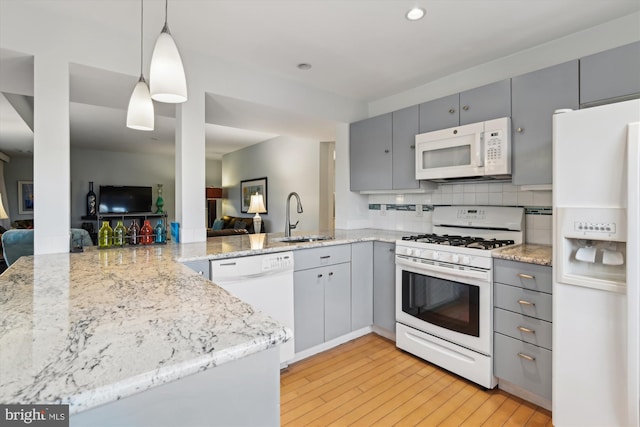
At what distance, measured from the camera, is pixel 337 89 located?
10.6ft

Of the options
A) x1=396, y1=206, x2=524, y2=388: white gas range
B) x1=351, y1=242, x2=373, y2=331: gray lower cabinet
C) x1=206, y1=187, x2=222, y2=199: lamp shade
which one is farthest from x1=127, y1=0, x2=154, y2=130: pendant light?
x1=206, y1=187, x2=222, y2=199: lamp shade

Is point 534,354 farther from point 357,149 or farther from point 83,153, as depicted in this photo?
point 83,153

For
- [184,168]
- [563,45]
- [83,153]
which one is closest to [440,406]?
[184,168]

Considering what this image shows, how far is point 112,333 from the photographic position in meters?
0.74

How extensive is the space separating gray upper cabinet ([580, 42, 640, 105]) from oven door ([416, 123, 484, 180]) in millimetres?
609

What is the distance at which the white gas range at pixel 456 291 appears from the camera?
2.06 meters

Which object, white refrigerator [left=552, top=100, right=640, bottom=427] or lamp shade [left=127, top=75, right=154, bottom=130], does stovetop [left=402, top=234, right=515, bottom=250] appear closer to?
white refrigerator [left=552, top=100, right=640, bottom=427]

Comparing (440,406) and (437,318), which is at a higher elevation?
(437,318)

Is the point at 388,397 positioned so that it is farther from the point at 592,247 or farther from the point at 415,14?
the point at 415,14

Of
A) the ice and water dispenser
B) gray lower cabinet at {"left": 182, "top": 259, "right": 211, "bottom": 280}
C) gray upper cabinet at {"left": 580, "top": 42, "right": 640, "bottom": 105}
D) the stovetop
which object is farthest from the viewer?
the stovetop

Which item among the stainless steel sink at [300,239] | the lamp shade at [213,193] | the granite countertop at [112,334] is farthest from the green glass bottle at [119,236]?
the lamp shade at [213,193]

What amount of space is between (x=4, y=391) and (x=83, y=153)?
8371mm

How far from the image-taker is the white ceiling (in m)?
1.90

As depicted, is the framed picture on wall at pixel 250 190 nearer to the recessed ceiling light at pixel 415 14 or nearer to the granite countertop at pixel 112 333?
the recessed ceiling light at pixel 415 14
